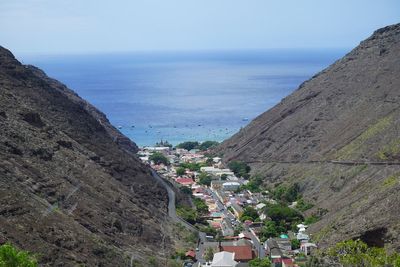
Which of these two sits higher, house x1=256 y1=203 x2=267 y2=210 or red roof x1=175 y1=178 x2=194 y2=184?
red roof x1=175 y1=178 x2=194 y2=184

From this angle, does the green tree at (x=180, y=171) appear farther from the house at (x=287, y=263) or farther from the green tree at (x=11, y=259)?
the green tree at (x=11, y=259)

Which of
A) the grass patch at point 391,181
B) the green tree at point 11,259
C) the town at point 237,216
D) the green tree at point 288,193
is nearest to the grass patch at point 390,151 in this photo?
the grass patch at point 391,181

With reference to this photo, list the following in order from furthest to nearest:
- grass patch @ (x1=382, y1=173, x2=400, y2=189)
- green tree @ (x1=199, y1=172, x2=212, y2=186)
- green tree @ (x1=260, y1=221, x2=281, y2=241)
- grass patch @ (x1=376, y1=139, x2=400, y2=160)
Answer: green tree @ (x1=199, y1=172, x2=212, y2=186), grass patch @ (x1=376, y1=139, x2=400, y2=160), green tree @ (x1=260, y1=221, x2=281, y2=241), grass patch @ (x1=382, y1=173, x2=400, y2=189)

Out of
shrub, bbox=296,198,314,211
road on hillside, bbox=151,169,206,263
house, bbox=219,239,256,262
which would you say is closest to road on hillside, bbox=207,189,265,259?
house, bbox=219,239,256,262

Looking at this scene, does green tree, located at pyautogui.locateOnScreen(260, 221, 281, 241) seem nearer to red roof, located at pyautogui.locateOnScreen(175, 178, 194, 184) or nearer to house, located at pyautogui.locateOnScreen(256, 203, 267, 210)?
house, located at pyautogui.locateOnScreen(256, 203, 267, 210)

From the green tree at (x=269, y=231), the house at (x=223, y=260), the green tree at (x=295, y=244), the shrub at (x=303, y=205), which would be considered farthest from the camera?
the shrub at (x=303, y=205)

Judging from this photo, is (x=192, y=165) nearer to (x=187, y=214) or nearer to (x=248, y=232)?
(x=187, y=214)
